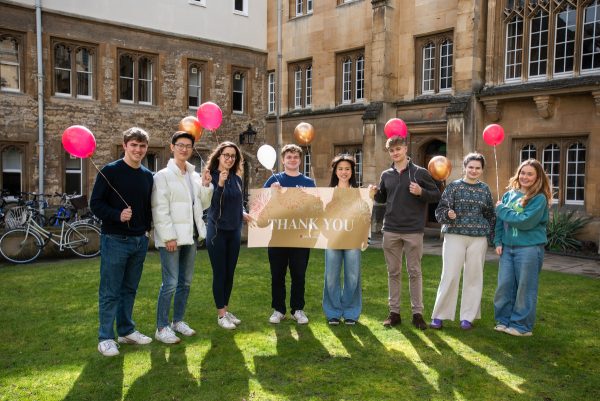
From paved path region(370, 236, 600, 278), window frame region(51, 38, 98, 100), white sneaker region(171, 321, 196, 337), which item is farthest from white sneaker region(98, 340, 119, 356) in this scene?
window frame region(51, 38, 98, 100)

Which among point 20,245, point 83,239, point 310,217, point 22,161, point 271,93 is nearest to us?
point 310,217

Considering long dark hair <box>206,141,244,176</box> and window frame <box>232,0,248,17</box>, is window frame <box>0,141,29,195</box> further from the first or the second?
long dark hair <box>206,141,244,176</box>

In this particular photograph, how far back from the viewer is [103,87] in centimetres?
1792

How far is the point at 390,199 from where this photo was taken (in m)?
5.78

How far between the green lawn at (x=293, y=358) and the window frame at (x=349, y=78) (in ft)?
38.4

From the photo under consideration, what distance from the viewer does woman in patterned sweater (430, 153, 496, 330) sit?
5.72 m

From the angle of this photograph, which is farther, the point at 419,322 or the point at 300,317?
the point at 300,317

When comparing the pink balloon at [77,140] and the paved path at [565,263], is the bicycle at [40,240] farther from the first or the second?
the paved path at [565,263]

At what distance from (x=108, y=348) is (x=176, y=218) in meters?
1.32

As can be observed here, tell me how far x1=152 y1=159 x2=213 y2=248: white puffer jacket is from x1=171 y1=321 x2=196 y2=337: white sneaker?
0.96 meters

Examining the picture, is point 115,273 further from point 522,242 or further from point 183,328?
point 522,242

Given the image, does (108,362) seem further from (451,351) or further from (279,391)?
(451,351)

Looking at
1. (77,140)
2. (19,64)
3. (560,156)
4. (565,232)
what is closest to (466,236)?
(77,140)

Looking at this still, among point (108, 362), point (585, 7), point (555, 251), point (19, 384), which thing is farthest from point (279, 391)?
point (585, 7)
